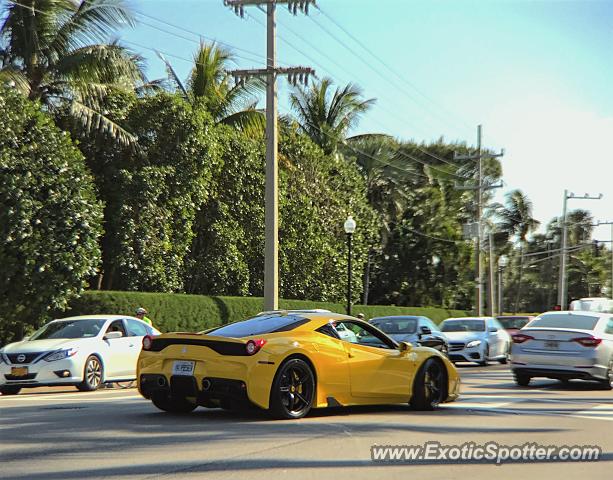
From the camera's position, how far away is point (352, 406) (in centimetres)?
1292

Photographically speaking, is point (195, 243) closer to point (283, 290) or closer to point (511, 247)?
point (283, 290)

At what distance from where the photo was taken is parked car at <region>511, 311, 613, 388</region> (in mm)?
17516

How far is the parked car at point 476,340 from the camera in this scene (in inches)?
1063

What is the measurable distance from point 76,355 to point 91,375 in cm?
59

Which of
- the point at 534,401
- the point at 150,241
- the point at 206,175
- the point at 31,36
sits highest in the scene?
the point at 31,36

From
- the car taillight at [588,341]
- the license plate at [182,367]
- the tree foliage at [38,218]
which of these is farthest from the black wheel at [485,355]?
the license plate at [182,367]

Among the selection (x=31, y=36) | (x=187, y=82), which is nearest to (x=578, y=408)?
(x=31, y=36)

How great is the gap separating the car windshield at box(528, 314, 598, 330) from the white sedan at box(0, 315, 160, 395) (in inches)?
317

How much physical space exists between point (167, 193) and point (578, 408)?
65.9ft

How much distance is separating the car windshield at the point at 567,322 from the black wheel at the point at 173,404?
9.18m

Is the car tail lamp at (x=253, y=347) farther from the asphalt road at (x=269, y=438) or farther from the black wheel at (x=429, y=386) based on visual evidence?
the black wheel at (x=429, y=386)

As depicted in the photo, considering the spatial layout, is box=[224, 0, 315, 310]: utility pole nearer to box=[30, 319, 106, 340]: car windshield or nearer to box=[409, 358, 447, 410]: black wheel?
box=[30, 319, 106, 340]: car windshield

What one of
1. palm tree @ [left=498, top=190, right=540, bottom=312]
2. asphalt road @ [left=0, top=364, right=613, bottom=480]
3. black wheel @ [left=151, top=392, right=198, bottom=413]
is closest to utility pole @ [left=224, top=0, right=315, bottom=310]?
asphalt road @ [left=0, top=364, right=613, bottom=480]

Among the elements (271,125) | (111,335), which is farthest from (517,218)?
(111,335)
